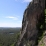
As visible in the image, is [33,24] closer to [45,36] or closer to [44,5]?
[44,5]

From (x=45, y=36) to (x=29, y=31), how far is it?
7947 millimetres

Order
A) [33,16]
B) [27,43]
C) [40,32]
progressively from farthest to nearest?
[33,16] < [27,43] < [40,32]

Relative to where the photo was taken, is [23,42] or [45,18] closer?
[45,18]

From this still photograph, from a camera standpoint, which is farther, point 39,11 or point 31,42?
point 39,11

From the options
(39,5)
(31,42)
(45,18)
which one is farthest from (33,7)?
(31,42)

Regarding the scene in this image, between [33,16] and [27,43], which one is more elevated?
[33,16]

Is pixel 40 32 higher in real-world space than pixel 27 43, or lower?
higher

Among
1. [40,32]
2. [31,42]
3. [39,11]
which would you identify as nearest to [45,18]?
[39,11]

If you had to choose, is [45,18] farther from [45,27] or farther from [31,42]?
[31,42]

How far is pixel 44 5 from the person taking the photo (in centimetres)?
3200

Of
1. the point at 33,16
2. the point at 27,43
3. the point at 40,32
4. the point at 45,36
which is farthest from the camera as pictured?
the point at 33,16

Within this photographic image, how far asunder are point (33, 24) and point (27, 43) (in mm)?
4512

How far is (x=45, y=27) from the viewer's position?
27844 mm

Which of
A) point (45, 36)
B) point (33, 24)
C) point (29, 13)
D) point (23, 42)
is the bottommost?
point (23, 42)
